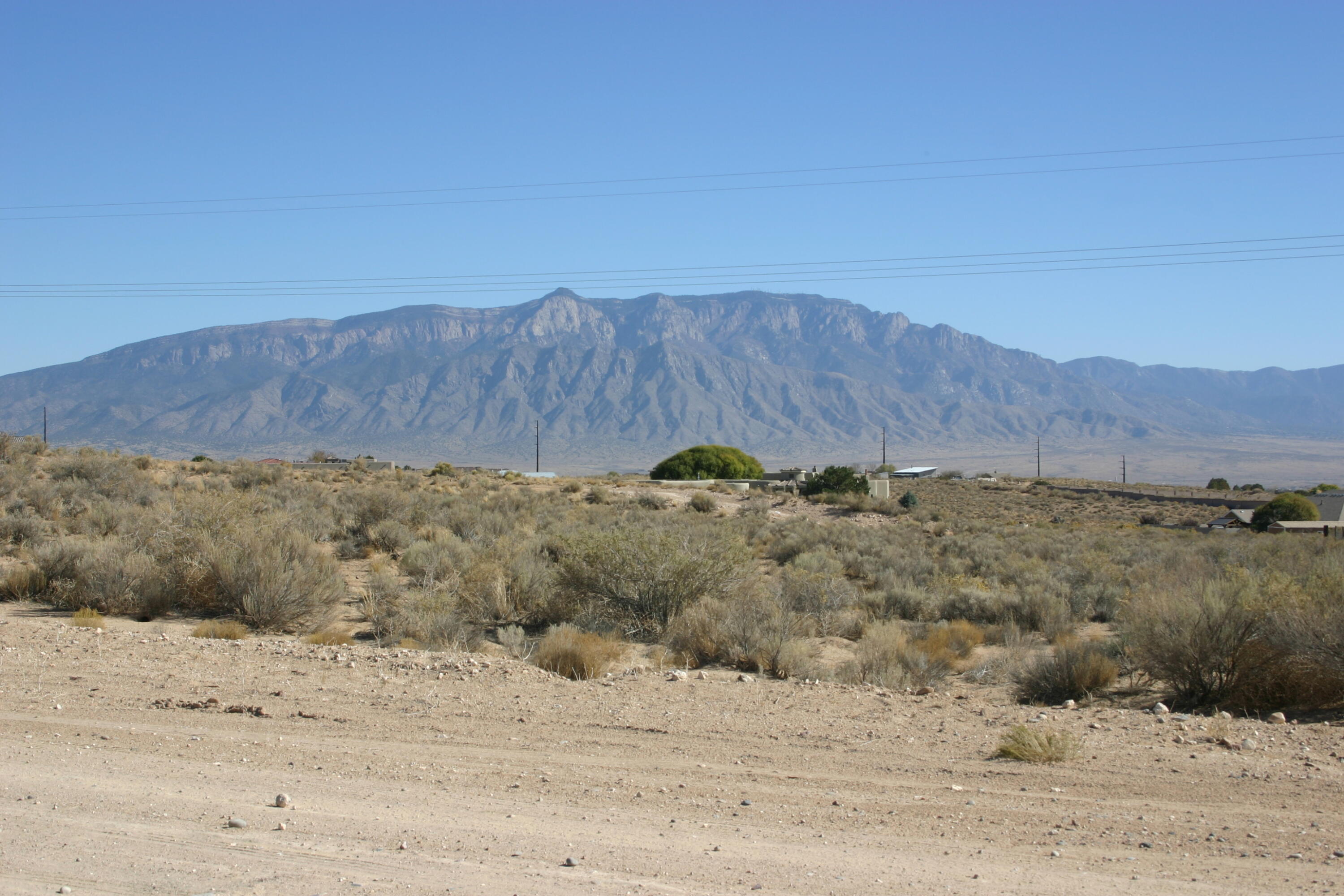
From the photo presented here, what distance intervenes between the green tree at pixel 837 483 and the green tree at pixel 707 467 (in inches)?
445

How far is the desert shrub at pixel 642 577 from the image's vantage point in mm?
15289

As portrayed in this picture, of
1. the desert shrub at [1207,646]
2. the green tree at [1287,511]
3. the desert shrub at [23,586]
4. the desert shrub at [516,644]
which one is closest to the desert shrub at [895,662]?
the desert shrub at [1207,646]

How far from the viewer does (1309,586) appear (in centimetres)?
1157

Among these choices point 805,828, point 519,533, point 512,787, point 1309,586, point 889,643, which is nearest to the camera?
point 805,828

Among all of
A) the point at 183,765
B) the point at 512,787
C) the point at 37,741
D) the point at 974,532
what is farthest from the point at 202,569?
the point at 974,532

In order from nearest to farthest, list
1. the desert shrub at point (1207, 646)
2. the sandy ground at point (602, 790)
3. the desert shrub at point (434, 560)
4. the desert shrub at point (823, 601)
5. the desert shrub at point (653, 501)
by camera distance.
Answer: the sandy ground at point (602, 790) < the desert shrub at point (1207, 646) < the desert shrub at point (823, 601) < the desert shrub at point (434, 560) < the desert shrub at point (653, 501)

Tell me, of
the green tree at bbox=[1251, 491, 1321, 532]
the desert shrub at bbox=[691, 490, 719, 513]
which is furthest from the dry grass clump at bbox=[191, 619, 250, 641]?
the green tree at bbox=[1251, 491, 1321, 532]

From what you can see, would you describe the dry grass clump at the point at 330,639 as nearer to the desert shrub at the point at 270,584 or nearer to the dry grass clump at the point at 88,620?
the desert shrub at the point at 270,584

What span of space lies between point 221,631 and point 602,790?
27.4 feet

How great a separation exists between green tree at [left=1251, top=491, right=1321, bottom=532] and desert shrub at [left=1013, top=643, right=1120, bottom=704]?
45781 mm

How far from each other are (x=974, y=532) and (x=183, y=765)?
1339 inches

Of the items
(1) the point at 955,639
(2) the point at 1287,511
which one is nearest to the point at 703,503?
(1) the point at 955,639

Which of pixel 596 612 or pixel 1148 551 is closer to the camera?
pixel 596 612

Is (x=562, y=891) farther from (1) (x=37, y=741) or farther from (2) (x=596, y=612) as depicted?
(2) (x=596, y=612)
